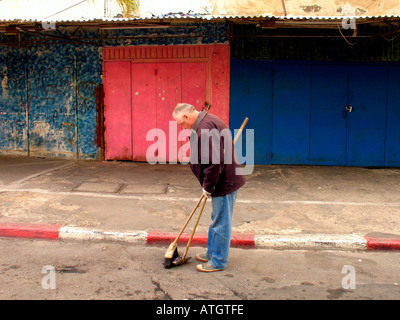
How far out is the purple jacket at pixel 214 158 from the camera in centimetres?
409

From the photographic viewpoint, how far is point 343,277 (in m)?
4.25

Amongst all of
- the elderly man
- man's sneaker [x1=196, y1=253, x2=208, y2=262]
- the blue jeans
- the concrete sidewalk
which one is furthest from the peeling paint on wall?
the blue jeans

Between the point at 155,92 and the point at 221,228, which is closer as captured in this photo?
the point at 221,228

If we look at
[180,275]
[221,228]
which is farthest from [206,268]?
[221,228]

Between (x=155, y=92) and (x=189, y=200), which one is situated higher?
(x=155, y=92)

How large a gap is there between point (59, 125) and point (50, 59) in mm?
1686

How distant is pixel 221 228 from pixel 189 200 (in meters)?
2.69

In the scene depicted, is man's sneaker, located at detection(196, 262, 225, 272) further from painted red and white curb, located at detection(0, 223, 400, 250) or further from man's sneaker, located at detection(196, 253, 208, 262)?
painted red and white curb, located at detection(0, 223, 400, 250)

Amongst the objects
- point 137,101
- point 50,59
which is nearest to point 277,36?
point 137,101

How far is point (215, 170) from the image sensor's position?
13.4 feet

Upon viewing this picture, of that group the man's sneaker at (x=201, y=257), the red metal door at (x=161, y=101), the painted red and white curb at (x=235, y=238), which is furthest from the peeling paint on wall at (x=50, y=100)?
the man's sneaker at (x=201, y=257)

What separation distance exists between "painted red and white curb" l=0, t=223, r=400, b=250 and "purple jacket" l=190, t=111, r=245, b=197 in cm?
126

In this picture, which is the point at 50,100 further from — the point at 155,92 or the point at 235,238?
the point at 235,238

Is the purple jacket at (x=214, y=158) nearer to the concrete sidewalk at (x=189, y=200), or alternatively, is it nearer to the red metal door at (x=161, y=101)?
the concrete sidewalk at (x=189, y=200)
